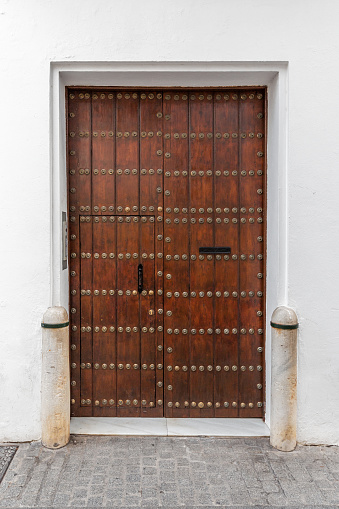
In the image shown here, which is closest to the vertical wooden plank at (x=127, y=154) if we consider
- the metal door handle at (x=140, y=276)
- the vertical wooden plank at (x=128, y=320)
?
the vertical wooden plank at (x=128, y=320)

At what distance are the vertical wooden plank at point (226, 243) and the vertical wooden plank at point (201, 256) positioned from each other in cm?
5

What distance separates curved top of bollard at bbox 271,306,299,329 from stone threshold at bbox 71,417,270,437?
35.2 inches

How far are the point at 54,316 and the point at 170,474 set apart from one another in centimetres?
135

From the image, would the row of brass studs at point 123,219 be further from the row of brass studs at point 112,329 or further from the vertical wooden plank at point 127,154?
the row of brass studs at point 112,329

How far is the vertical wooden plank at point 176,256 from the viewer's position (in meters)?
3.68

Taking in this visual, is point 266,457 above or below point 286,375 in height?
below

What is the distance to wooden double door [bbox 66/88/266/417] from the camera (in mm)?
3676

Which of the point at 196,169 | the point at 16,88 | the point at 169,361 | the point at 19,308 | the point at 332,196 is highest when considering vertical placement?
the point at 16,88

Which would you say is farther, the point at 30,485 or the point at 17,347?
the point at 17,347

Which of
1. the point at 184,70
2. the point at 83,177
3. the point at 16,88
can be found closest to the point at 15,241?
the point at 83,177

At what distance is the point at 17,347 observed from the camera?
11.3ft

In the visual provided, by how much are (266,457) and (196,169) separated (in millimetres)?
2217

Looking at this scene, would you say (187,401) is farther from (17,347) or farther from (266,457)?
(17,347)

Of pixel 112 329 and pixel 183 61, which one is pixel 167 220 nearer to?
pixel 112 329
